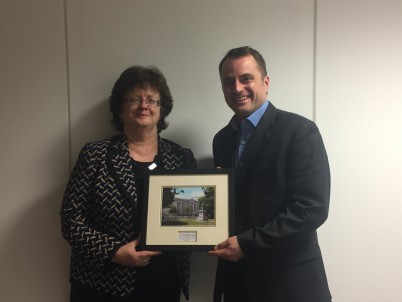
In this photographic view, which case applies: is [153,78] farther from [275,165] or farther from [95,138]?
[275,165]

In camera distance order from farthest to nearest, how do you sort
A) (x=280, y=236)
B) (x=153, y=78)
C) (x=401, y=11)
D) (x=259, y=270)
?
(x=401, y=11) < (x=153, y=78) < (x=259, y=270) < (x=280, y=236)

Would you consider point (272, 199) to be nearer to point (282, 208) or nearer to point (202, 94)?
point (282, 208)

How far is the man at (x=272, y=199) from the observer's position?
1.18 m

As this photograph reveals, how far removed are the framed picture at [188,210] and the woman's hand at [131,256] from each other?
3cm

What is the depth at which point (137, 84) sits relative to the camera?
153 centimetres

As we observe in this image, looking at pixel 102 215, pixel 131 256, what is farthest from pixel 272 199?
pixel 102 215

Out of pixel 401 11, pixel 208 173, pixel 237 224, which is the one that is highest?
pixel 401 11

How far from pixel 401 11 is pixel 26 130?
2077 millimetres

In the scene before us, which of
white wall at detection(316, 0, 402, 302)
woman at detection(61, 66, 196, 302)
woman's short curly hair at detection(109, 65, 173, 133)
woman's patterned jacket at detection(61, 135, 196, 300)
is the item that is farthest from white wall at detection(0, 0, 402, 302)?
woman's patterned jacket at detection(61, 135, 196, 300)

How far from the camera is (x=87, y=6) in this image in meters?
1.73

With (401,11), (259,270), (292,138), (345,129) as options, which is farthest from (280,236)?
(401,11)

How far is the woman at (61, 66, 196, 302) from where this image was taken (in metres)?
1.39

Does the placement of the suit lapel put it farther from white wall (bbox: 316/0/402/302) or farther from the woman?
white wall (bbox: 316/0/402/302)

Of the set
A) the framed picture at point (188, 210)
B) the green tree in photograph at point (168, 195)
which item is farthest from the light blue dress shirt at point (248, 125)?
the green tree in photograph at point (168, 195)
